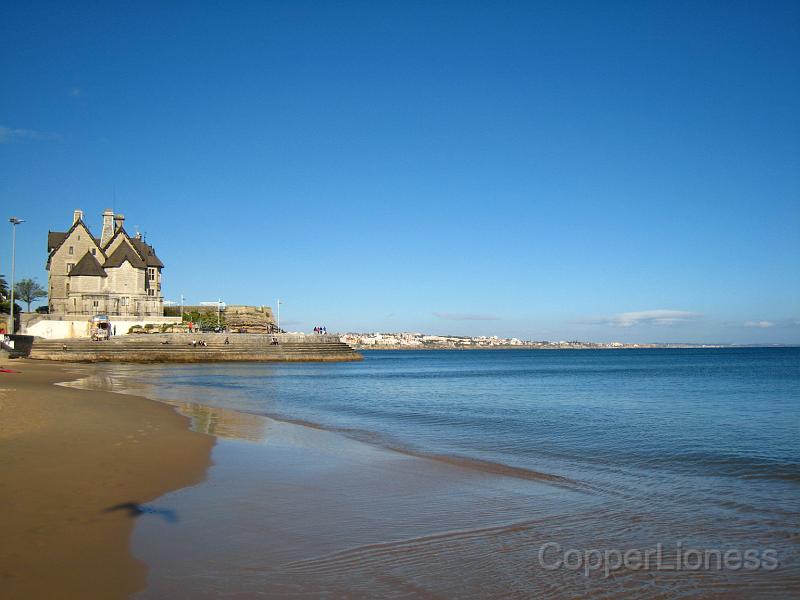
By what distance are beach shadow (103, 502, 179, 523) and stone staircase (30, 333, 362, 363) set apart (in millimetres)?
56647

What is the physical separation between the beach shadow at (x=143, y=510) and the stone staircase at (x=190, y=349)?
56.6m

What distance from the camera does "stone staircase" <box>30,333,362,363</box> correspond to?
59875mm

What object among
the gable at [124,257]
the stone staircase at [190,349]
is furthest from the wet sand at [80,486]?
the gable at [124,257]

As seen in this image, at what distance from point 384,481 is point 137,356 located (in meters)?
58.4

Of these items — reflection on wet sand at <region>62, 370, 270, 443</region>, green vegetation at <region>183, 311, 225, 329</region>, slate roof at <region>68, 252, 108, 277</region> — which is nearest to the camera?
reflection on wet sand at <region>62, 370, 270, 443</region>

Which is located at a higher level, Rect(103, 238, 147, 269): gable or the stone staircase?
Rect(103, 238, 147, 269): gable

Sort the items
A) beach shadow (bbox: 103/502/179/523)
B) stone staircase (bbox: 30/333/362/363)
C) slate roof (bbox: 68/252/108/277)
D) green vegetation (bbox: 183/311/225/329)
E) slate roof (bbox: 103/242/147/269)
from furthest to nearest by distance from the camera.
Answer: green vegetation (bbox: 183/311/225/329), slate roof (bbox: 103/242/147/269), slate roof (bbox: 68/252/108/277), stone staircase (bbox: 30/333/362/363), beach shadow (bbox: 103/502/179/523)

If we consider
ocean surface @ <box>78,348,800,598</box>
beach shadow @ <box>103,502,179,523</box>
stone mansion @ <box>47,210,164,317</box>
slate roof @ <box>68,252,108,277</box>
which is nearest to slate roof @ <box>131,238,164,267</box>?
stone mansion @ <box>47,210,164,317</box>

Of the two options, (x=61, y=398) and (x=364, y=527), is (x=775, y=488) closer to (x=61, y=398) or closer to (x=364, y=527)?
(x=364, y=527)

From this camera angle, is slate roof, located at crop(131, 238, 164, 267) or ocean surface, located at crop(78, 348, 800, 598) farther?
slate roof, located at crop(131, 238, 164, 267)

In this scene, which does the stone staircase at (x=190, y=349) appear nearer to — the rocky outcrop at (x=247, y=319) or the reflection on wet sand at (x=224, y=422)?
the rocky outcrop at (x=247, y=319)

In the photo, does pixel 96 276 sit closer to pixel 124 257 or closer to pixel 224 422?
pixel 124 257

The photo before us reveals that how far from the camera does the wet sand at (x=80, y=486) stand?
18.1ft

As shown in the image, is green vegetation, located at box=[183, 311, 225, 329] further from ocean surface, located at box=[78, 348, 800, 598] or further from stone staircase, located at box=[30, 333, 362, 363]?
ocean surface, located at box=[78, 348, 800, 598]
